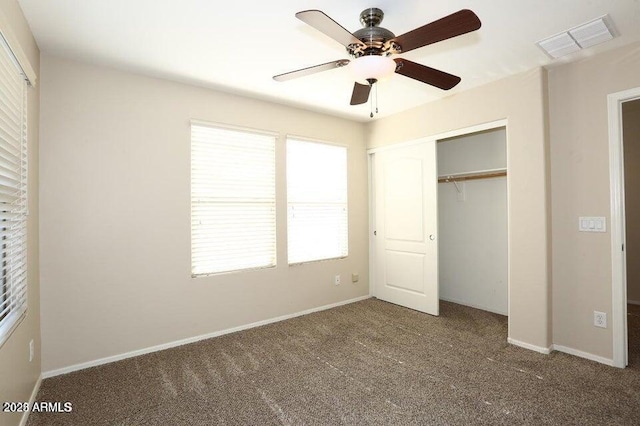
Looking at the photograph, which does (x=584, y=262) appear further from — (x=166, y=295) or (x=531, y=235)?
(x=166, y=295)

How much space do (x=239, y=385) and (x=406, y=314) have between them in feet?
7.35

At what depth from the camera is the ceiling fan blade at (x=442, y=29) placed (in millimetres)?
1496

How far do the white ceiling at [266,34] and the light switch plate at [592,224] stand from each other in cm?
134

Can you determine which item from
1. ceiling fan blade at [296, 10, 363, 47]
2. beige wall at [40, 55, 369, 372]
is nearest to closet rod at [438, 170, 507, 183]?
beige wall at [40, 55, 369, 372]

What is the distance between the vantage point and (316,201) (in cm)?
412

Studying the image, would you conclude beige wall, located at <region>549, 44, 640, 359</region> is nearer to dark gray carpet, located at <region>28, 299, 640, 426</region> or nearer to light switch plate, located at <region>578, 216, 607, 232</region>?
light switch plate, located at <region>578, 216, 607, 232</region>

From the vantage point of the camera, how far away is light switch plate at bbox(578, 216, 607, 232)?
2635 mm

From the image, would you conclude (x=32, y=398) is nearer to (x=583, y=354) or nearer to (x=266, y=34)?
(x=266, y=34)

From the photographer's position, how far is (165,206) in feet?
9.92

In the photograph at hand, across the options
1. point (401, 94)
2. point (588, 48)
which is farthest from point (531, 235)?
point (401, 94)

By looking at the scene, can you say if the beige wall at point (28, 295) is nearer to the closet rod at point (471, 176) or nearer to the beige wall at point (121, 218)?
the beige wall at point (121, 218)

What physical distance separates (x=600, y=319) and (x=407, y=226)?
2.03 m

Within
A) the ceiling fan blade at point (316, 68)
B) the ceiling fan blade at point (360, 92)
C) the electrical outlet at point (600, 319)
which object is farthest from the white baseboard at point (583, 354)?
the ceiling fan blade at point (316, 68)

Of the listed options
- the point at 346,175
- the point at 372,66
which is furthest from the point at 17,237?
the point at 346,175
